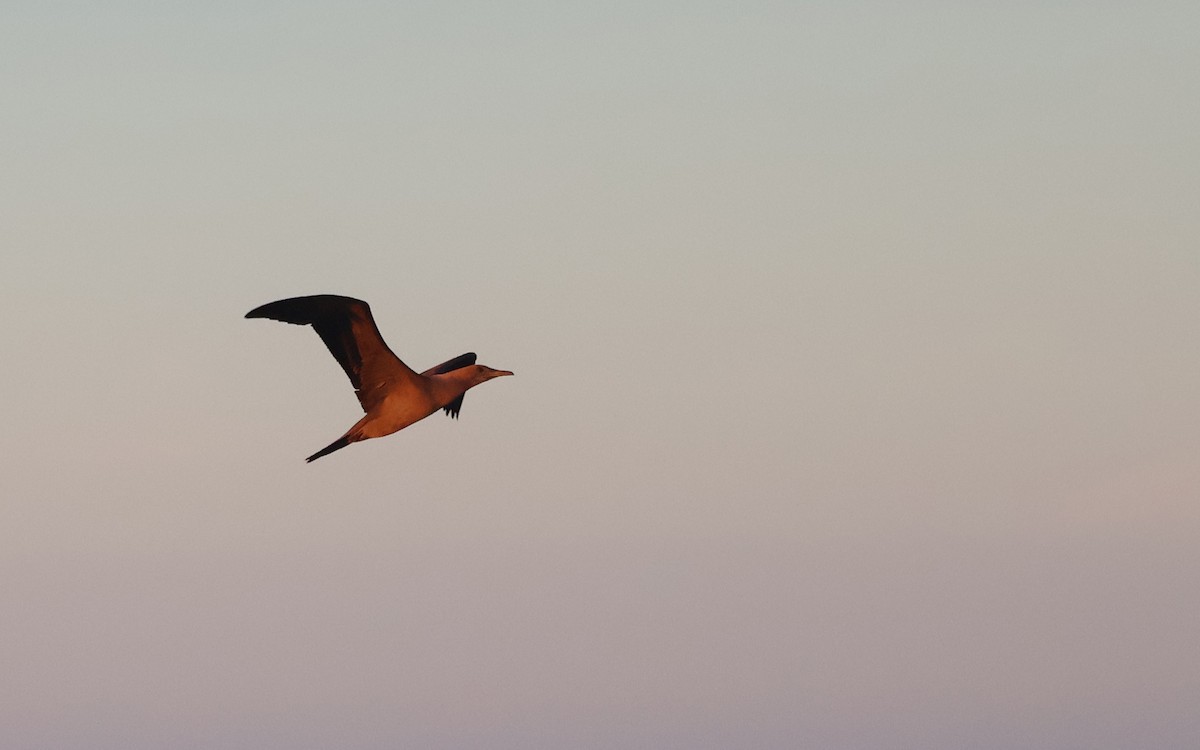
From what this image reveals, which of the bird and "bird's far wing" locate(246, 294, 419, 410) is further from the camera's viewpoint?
the bird

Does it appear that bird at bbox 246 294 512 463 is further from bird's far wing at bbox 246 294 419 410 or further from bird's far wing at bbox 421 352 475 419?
bird's far wing at bbox 421 352 475 419

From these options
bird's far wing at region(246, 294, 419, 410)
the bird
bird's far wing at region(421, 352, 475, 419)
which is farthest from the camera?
bird's far wing at region(421, 352, 475, 419)

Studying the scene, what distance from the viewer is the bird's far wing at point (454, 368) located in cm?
3572

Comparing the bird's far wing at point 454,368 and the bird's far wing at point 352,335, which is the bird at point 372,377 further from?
the bird's far wing at point 454,368

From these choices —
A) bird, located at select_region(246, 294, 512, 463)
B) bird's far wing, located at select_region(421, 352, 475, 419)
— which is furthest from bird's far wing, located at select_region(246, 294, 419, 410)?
bird's far wing, located at select_region(421, 352, 475, 419)

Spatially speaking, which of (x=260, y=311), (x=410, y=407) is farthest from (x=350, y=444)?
(x=260, y=311)

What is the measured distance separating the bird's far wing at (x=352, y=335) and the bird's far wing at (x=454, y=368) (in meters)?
3.19

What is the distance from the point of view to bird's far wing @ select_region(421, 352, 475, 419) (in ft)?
117

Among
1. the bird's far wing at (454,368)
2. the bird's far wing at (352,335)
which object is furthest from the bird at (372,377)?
the bird's far wing at (454,368)

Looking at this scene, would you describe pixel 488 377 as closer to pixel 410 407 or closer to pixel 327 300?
pixel 410 407

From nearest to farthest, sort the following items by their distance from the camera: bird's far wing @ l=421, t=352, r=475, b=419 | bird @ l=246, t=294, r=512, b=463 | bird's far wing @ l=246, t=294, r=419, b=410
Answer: bird's far wing @ l=246, t=294, r=419, b=410
bird @ l=246, t=294, r=512, b=463
bird's far wing @ l=421, t=352, r=475, b=419

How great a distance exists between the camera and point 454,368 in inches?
1407

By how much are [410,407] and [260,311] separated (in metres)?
3.57

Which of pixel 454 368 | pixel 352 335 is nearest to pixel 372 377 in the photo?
pixel 352 335
